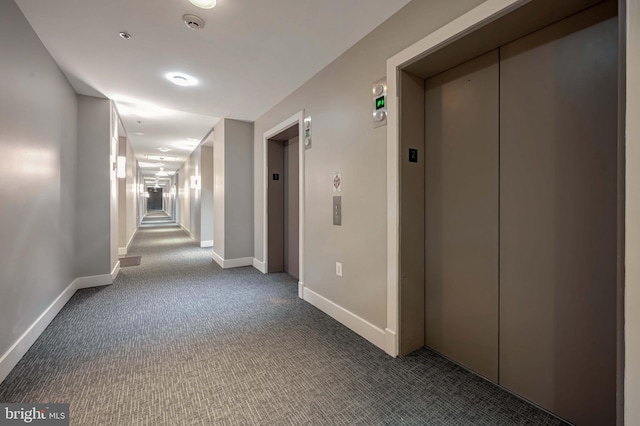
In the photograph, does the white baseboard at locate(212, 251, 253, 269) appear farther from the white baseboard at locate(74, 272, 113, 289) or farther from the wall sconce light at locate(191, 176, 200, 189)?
the wall sconce light at locate(191, 176, 200, 189)

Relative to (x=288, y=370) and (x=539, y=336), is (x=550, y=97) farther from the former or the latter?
(x=288, y=370)

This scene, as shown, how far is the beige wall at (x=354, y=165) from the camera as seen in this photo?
6.96 ft

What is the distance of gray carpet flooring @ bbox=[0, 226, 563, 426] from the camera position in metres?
1.55

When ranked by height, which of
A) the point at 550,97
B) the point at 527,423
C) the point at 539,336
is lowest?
the point at 527,423

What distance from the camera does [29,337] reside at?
7.48 ft

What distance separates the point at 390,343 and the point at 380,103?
188cm

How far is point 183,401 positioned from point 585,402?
7.21 ft

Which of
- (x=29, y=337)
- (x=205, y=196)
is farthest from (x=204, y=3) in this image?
(x=205, y=196)

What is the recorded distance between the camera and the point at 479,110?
1896mm
